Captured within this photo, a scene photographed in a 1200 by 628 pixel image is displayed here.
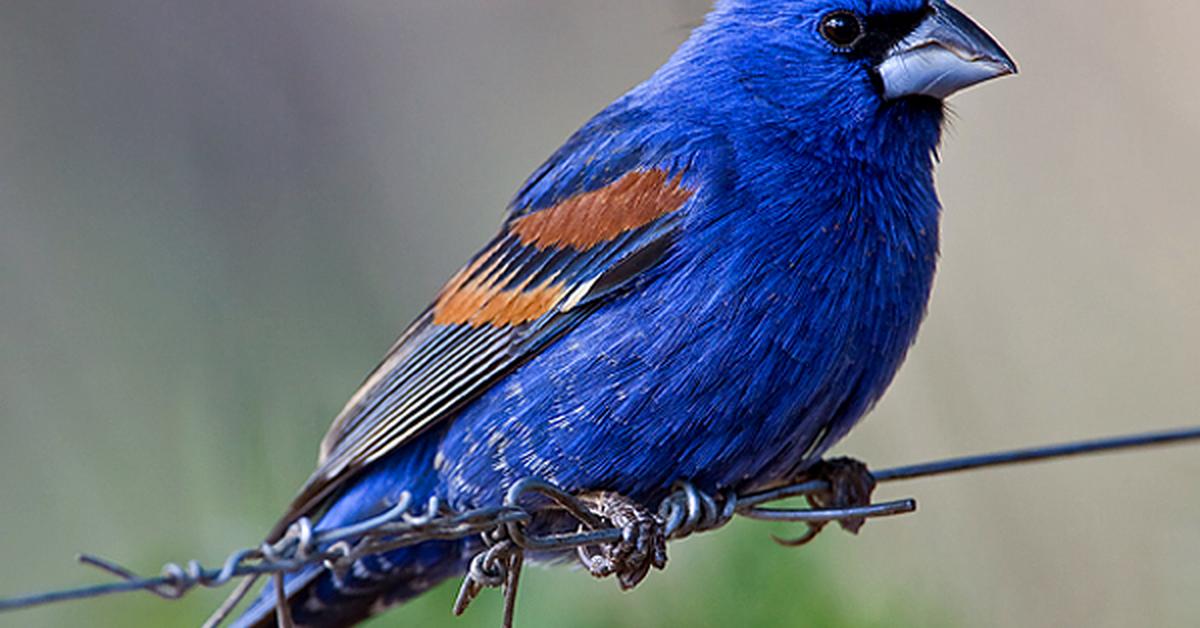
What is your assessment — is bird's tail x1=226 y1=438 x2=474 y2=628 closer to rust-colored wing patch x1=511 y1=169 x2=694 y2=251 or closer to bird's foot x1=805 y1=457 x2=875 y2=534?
rust-colored wing patch x1=511 y1=169 x2=694 y2=251

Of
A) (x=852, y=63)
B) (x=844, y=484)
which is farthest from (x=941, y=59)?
(x=844, y=484)

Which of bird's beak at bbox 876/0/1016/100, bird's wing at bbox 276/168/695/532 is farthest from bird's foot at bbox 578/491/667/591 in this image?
bird's beak at bbox 876/0/1016/100

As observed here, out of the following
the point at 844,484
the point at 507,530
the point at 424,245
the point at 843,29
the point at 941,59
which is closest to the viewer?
the point at 507,530

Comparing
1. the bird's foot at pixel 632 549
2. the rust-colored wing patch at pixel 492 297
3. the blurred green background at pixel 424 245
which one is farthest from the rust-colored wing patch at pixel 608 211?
the blurred green background at pixel 424 245

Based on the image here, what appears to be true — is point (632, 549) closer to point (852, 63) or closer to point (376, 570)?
point (376, 570)

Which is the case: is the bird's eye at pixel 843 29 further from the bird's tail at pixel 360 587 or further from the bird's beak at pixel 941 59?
the bird's tail at pixel 360 587

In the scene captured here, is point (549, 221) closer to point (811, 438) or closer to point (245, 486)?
point (811, 438)
